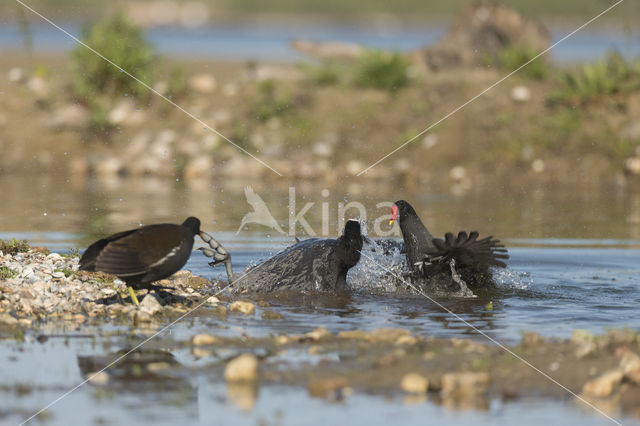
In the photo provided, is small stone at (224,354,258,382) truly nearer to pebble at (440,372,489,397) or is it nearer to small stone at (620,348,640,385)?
pebble at (440,372,489,397)

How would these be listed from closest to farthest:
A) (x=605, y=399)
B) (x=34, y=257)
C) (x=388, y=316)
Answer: (x=605, y=399)
(x=388, y=316)
(x=34, y=257)

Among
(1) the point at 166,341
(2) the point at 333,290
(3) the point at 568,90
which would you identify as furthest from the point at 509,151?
(1) the point at 166,341

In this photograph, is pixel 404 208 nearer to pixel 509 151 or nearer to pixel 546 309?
pixel 546 309

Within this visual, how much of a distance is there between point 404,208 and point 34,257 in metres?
3.87

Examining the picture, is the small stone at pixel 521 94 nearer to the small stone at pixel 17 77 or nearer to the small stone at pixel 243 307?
the small stone at pixel 17 77

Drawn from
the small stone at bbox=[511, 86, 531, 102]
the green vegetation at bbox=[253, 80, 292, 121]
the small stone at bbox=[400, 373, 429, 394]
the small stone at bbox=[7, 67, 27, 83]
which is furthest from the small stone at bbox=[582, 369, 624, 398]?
the small stone at bbox=[7, 67, 27, 83]

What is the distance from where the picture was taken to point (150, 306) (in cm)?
788

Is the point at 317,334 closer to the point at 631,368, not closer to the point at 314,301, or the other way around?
the point at 314,301

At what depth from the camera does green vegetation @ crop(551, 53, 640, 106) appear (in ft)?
63.6

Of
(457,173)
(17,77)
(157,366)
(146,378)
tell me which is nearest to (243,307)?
(157,366)

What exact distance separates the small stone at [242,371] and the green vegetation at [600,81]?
1490 centimetres

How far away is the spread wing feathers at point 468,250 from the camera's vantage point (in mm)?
9059

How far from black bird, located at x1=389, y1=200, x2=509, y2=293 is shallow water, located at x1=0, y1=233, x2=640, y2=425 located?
1.11 feet

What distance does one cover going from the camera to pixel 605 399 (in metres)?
5.75
